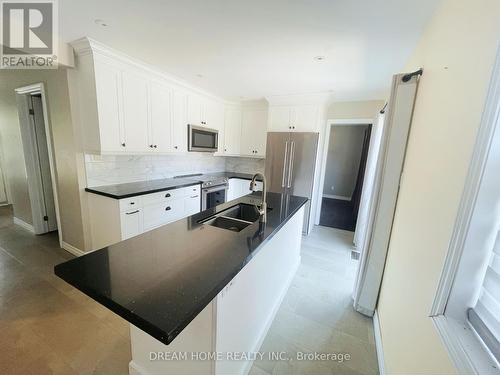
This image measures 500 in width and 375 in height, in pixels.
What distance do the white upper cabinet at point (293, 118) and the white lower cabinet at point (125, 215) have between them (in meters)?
2.22

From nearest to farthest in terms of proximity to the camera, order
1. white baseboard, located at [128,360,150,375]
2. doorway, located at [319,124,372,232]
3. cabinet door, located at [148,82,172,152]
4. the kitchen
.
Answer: the kitchen, white baseboard, located at [128,360,150,375], cabinet door, located at [148,82,172,152], doorway, located at [319,124,372,232]

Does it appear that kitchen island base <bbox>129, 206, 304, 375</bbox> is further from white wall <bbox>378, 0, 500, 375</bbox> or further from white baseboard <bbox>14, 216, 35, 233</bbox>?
white baseboard <bbox>14, 216, 35, 233</bbox>

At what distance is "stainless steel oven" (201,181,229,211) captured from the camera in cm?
361

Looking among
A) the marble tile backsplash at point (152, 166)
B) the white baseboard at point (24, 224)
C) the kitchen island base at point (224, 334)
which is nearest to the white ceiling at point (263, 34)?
the marble tile backsplash at point (152, 166)

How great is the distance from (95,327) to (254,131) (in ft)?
12.5

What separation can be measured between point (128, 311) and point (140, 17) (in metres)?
2.11

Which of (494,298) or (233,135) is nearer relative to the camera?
(494,298)

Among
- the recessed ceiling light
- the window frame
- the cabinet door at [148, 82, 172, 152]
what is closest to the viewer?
the window frame

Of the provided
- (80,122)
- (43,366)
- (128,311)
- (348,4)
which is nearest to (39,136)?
(80,122)

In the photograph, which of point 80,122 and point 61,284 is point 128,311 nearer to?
point 61,284

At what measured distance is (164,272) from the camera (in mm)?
926

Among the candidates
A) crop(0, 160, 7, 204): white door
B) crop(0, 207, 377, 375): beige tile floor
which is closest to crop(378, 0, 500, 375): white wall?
crop(0, 207, 377, 375): beige tile floor

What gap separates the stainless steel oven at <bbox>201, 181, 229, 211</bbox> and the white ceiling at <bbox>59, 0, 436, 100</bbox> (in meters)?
1.82

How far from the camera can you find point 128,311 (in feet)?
2.30
